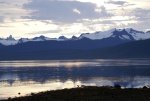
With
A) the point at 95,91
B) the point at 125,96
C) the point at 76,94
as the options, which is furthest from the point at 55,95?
the point at 125,96

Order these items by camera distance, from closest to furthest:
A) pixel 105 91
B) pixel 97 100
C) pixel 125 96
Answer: pixel 97 100 → pixel 125 96 → pixel 105 91

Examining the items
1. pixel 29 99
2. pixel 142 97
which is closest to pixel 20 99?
pixel 29 99

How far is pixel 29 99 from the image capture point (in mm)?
35844

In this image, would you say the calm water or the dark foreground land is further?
the calm water

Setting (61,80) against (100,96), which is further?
(61,80)

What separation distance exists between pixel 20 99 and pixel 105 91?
989 cm

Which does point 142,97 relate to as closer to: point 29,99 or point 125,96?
point 125,96

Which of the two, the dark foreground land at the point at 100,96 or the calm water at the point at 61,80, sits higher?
the calm water at the point at 61,80

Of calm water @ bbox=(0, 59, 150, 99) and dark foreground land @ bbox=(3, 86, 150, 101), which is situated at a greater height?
calm water @ bbox=(0, 59, 150, 99)

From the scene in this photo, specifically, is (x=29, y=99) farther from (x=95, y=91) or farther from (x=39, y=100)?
(x=95, y=91)

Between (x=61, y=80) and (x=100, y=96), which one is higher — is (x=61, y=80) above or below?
above

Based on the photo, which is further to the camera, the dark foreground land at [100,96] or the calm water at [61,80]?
the calm water at [61,80]

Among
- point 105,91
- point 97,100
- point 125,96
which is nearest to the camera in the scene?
point 97,100

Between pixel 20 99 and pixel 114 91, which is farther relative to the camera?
pixel 114 91
